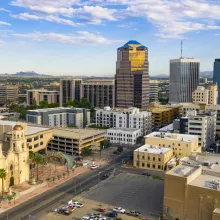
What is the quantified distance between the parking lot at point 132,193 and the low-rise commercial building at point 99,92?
10603cm

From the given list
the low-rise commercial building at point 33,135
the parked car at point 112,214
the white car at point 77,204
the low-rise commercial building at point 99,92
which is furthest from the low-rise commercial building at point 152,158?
the low-rise commercial building at point 99,92

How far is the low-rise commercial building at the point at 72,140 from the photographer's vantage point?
94.7 metres

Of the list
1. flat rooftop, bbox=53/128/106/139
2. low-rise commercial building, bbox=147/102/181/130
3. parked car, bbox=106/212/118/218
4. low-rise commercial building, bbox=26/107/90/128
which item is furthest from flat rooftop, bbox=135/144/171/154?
low-rise commercial building, bbox=26/107/90/128

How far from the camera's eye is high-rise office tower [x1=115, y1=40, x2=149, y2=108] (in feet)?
544

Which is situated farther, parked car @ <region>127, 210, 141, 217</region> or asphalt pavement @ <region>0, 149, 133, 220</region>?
asphalt pavement @ <region>0, 149, 133, 220</region>

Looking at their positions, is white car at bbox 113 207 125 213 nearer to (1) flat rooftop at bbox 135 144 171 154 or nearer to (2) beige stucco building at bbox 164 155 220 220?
(2) beige stucco building at bbox 164 155 220 220

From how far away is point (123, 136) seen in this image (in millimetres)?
111875

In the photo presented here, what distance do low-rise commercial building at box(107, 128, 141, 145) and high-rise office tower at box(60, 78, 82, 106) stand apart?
8459 centimetres

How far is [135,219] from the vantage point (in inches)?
2162

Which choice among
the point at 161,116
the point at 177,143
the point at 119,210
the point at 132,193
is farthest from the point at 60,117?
the point at 119,210

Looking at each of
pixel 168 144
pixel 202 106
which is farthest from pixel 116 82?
pixel 168 144

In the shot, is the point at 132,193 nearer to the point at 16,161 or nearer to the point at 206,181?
the point at 206,181

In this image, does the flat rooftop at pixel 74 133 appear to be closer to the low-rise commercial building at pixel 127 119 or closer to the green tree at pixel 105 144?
the green tree at pixel 105 144

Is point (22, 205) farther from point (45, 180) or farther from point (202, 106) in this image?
point (202, 106)
